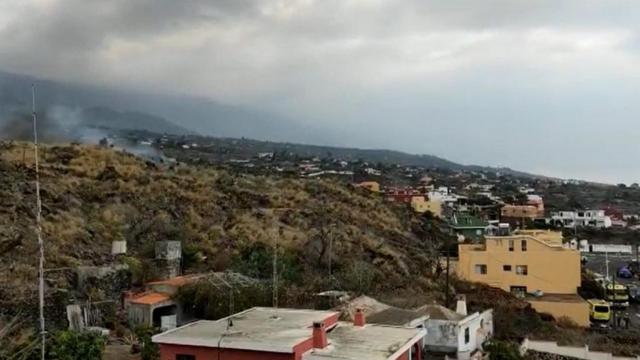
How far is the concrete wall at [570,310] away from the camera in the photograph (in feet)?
97.8

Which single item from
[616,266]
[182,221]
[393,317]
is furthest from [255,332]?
[616,266]

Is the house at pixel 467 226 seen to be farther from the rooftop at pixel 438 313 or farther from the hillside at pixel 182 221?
the rooftop at pixel 438 313

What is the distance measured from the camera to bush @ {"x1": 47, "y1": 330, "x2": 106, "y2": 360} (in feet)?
42.4

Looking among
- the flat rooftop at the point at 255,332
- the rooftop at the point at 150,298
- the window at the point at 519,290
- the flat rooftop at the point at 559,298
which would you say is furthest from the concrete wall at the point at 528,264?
the flat rooftop at the point at 255,332

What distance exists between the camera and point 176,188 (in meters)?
34.1

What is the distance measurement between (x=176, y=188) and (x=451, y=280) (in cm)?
1376

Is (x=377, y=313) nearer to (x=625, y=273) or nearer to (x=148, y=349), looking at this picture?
(x=148, y=349)

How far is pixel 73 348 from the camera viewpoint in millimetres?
13000

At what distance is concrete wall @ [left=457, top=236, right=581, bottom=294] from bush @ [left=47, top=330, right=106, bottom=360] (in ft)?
77.1

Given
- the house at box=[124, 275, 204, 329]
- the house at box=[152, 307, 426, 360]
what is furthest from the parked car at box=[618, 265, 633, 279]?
the house at box=[152, 307, 426, 360]

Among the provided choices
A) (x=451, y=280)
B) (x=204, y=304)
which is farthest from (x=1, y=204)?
(x=451, y=280)

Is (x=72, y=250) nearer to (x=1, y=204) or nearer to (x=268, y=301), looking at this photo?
(x=1, y=204)

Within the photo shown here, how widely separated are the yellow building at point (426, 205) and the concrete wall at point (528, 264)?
29.8 meters

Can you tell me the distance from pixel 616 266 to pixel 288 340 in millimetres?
45534
